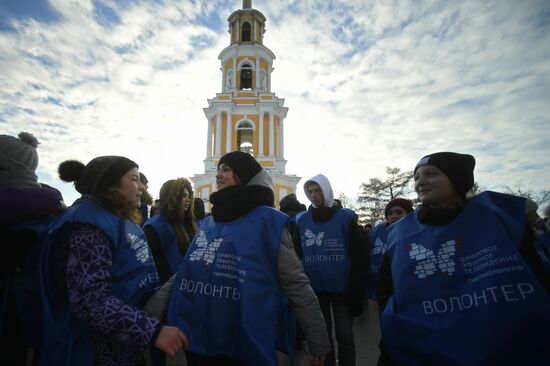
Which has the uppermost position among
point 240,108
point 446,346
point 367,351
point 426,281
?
point 240,108

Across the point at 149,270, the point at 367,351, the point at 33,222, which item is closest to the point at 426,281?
the point at 149,270

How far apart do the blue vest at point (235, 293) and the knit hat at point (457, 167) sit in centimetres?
109

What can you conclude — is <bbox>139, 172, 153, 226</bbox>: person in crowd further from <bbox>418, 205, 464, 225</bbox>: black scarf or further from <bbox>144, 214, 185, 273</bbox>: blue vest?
<bbox>418, 205, 464, 225</bbox>: black scarf

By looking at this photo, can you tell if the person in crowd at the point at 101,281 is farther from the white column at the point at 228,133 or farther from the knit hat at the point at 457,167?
the white column at the point at 228,133

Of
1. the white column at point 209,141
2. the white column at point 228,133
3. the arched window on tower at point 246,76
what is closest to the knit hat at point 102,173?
the white column at point 228,133

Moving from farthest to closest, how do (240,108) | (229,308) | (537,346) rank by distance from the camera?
(240,108), (229,308), (537,346)

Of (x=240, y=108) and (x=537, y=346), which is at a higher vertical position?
(x=240, y=108)

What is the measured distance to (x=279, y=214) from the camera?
1898mm

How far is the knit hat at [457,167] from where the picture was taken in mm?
1847

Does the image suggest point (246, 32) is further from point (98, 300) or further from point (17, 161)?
point (98, 300)

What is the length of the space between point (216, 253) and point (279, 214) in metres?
0.47

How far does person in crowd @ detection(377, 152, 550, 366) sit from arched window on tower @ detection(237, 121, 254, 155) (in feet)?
83.5

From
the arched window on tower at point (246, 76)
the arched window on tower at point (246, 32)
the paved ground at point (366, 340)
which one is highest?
the arched window on tower at point (246, 32)

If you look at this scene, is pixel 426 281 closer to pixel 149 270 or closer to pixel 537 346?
pixel 537 346
